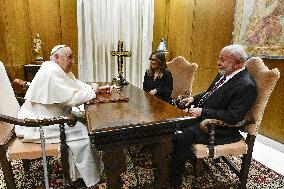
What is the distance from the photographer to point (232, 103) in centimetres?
224

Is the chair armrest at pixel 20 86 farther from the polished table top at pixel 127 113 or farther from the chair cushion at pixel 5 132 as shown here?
the polished table top at pixel 127 113

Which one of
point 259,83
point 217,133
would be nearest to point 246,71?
point 259,83

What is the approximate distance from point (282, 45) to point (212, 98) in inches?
64.5

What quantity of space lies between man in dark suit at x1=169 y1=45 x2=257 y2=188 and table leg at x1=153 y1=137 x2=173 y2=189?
1.00 ft

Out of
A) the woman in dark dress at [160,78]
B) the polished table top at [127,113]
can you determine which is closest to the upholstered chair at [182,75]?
the woman in dark dress at [160,78]

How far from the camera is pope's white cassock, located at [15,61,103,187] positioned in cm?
214

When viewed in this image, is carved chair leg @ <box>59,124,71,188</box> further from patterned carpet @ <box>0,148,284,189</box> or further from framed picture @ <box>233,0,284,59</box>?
framed picture @ <box>233,0,284,59</box>

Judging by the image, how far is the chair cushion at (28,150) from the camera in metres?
1.96

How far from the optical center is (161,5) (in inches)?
233

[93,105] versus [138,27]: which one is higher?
[138,27]

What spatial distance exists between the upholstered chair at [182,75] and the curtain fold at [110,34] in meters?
2.22

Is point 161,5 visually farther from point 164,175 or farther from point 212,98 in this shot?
point 164,175

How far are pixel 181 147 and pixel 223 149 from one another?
0.39 metres

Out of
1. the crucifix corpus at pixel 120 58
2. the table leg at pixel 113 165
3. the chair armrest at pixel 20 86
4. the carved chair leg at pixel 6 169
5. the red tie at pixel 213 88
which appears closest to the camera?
the table leg at pixel 113 165
